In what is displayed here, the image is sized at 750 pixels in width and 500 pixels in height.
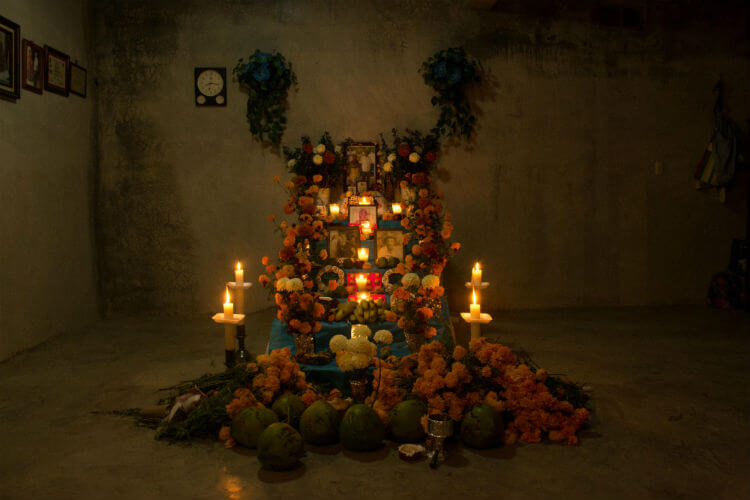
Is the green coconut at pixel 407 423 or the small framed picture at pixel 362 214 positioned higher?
the small framed picture at pixel 362 214

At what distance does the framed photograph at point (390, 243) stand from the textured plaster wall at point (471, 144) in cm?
116

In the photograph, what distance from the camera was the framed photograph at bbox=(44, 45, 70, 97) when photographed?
5.31 m

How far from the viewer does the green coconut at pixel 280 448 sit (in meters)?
2.70

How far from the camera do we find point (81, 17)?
6016 mm

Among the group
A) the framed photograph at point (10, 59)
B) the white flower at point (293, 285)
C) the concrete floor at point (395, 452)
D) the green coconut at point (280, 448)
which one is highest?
the framed photograph at point (10, 59)

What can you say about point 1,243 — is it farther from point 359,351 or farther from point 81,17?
point 359,351

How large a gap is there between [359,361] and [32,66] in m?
3.85

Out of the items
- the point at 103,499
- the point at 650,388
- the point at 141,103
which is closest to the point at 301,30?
the point at 141,103

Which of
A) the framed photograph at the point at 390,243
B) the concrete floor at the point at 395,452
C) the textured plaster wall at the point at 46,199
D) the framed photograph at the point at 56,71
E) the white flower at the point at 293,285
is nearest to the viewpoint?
the concrete floor at the point at 395,452

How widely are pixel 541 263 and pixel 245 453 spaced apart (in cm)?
450

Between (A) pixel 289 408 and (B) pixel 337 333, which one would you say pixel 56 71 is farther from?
(A) pixel 289 408

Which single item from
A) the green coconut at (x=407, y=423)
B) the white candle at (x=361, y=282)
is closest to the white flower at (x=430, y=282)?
the white candle at (x=361, y=282)

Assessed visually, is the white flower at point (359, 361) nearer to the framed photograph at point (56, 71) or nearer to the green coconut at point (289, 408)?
the green coconut at point (289, 408)

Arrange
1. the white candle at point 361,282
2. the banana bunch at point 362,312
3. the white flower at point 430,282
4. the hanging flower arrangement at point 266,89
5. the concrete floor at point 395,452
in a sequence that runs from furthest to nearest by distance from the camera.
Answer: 1. the hanging flower arrangement at point 266,89
2. the white candle at point 361,282
3. the banana bunch at point 362,312
4. the white flower at point 430,282
5. the concrete floor at point 395,452
